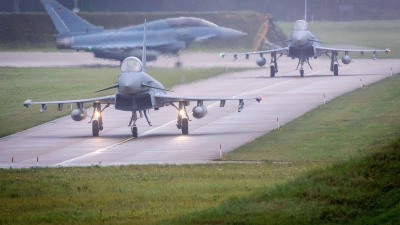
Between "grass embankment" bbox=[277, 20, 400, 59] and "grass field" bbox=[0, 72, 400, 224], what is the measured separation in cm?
4839

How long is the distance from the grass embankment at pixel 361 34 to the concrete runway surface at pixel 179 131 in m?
18.3

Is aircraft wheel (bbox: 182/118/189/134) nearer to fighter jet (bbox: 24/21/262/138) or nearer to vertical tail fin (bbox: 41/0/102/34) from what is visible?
fighter jet (bbox: 24/21/262/138)

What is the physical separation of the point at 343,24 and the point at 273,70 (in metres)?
30.7

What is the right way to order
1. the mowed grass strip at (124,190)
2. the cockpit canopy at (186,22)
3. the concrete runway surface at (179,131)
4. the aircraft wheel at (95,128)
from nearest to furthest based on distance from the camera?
the mowed grass strip at (124,190)
the concrete runway surface at (179,131)
the aircraft wheel at (95,128)
the cockpit canopy at (186,22)

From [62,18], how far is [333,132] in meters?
34.4

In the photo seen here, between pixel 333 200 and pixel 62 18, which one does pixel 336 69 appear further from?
pixel 333 200

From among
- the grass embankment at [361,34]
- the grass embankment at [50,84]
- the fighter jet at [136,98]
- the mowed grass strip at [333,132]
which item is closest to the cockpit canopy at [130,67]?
the fighter jet at [136,98]

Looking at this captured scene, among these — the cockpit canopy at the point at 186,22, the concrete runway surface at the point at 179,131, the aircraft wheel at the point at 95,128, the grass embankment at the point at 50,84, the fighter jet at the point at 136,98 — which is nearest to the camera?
the concrete runway surface at the point at 179,131

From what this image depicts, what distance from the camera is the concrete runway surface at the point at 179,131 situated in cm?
2720

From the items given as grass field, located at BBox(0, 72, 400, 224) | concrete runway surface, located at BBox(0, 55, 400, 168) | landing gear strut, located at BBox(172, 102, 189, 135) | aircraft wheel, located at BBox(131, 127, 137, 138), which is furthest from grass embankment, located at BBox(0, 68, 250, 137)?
grass field, located at BBox(0, 72, 400, 224)

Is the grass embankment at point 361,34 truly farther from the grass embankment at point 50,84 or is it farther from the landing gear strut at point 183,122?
the landing gear strut at point 183,122

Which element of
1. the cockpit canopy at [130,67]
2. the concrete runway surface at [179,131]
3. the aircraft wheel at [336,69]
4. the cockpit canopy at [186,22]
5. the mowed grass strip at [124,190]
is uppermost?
the cockpit canopy at [186,22]

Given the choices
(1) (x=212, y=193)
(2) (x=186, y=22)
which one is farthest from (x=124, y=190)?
(2) (x=186, y=22)

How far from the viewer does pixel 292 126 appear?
32.6 metres
